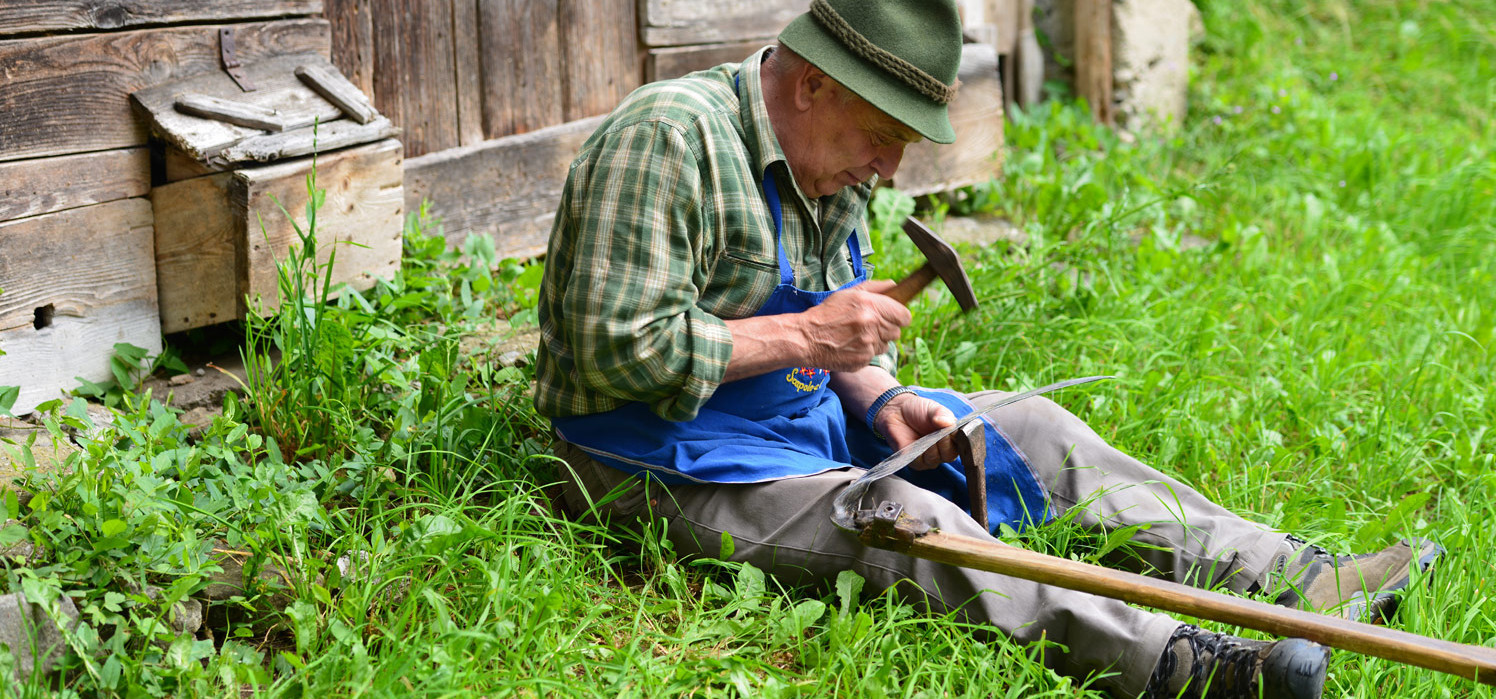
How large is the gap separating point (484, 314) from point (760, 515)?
1.49 metres

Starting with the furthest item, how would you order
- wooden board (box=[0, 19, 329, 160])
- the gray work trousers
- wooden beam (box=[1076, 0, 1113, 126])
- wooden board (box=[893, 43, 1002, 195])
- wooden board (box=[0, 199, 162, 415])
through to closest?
wooden beam (box=[1076, 0, 1113, 126]) < wooden board (box=[893, 43, 1002, 195]) < wooden board (box=[0, 199, 162, 415]) < wooden board (box=[0, 19, 329, 160]) < the gray work trousers

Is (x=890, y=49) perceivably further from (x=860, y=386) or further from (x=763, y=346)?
(x=860, y=386)

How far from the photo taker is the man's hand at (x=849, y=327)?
2.27 metres

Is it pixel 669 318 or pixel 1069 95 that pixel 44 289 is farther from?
pixel 1069 95

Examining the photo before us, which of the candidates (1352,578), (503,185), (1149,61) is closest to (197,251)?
(503,185)

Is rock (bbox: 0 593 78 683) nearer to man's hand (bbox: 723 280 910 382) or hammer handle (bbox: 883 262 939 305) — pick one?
man's hand (bbox: 723 280 910 382)

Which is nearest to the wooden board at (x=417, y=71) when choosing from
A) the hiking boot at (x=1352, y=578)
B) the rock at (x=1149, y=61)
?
the hiking boot at (x=1352, y=578)

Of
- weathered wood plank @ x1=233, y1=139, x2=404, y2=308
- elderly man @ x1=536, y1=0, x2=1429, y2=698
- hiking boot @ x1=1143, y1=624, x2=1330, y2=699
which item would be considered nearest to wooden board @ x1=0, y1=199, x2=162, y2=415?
weathered wood plank @ x1=233, y1=139, x2=404, y2=308

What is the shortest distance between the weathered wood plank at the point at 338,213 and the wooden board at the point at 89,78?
1.09ft

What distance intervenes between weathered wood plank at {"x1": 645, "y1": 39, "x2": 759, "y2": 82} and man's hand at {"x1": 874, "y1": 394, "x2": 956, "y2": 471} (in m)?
1.84

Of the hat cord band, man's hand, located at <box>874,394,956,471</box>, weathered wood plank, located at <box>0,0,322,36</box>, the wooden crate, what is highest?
the hat cord band

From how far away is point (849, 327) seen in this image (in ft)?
7.45

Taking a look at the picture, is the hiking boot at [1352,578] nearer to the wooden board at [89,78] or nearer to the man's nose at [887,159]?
the man's nose at [887,159]

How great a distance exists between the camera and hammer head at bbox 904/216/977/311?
254 centimetres
